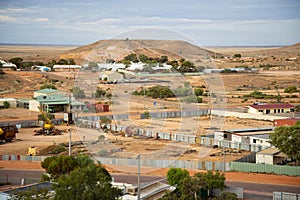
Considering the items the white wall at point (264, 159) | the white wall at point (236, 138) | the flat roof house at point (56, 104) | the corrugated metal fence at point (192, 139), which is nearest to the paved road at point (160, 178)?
the white wall at point (264, 159)

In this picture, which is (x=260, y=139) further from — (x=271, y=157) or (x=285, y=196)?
(x=285, y=196)

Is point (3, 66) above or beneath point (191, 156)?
above

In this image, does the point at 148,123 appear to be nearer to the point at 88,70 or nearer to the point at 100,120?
the point at 100,120

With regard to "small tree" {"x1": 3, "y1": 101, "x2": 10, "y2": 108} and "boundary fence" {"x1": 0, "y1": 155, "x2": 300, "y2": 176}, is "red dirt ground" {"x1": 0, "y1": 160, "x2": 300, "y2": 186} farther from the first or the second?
"small tree" {"x1": 3, "y1": 101, "x2": 10, "y2": 108}

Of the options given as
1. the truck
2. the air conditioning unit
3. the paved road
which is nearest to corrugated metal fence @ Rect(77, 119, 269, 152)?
the paved road

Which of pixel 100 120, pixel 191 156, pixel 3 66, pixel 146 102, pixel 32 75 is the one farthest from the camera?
pixel 3 66

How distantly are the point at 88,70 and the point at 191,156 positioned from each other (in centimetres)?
4541

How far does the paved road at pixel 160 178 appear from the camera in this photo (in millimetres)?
20702

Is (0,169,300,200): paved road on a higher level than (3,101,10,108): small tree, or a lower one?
lower

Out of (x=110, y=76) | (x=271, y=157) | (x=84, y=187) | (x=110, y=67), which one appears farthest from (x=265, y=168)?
(x=110, y=67)

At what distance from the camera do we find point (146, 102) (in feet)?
174

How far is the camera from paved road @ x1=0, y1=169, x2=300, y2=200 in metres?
20.7

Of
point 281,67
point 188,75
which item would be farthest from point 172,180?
point 281,67

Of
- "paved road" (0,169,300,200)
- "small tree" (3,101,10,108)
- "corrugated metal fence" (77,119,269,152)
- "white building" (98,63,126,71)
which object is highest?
"white building" (98,63,126,71)
